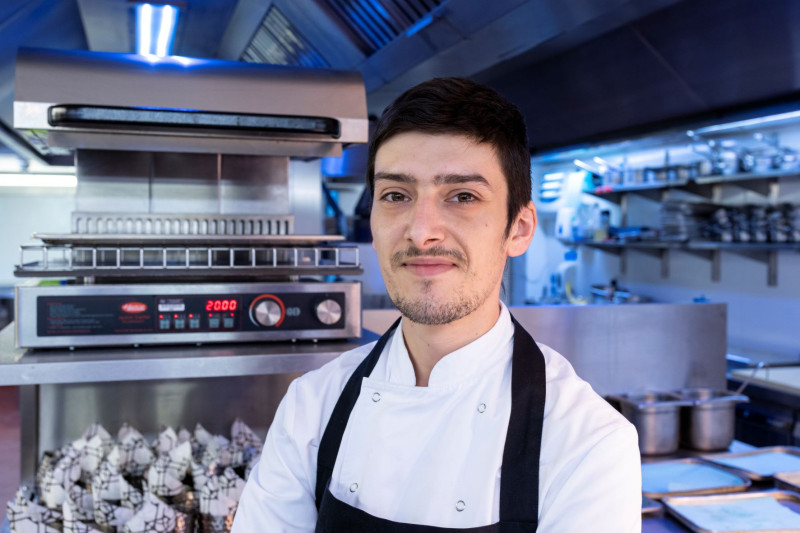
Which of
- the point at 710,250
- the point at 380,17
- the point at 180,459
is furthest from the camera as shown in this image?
the point at 710,250

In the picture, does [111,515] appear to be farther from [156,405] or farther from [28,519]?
[156,405]

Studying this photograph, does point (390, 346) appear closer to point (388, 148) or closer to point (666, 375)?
point (388, 148)

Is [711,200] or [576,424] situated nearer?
[576,424]

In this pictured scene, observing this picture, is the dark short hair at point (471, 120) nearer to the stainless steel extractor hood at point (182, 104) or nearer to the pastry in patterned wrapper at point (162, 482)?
the stainless steel extractor hood at point (182, 104)

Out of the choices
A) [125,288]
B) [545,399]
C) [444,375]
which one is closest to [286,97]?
[125,288]

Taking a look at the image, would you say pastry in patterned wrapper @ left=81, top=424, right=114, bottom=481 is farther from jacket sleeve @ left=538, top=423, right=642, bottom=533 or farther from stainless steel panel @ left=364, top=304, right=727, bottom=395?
jacket sleeve @ left=538, top=423, right=642, bottom=533

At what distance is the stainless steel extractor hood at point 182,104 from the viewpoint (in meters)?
1.64

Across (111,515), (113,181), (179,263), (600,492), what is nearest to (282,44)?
(113,181)

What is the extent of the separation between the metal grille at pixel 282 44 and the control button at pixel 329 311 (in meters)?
2.03

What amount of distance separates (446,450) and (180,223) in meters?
1.45

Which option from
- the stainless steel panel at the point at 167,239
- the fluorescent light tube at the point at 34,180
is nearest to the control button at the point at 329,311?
the stainless steel panel at the point at 167,239

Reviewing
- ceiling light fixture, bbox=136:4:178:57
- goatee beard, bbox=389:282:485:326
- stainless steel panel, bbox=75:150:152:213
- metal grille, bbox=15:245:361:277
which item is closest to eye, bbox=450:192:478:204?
goatee beard, bbox=389:282:485:326

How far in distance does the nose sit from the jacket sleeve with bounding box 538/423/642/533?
0.36 m

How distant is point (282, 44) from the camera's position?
12.3 feet
